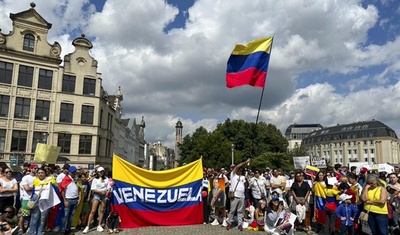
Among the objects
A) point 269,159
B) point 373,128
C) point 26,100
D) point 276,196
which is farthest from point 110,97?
point 373,128

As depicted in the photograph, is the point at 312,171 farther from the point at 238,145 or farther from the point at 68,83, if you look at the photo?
the point at 238,145

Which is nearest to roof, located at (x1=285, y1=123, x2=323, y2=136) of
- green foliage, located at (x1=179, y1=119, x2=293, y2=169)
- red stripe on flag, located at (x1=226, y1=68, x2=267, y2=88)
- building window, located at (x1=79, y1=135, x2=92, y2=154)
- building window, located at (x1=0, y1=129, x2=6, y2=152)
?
green foliage, located at (x1=179, y1=119, x2=293, y2=169)

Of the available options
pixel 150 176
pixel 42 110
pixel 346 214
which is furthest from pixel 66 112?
pixel 346 214

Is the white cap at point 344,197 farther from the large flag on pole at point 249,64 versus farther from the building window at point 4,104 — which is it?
the building window at point 4,104

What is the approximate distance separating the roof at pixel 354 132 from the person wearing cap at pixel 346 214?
12004 centimetres

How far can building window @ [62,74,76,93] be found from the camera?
38.1m

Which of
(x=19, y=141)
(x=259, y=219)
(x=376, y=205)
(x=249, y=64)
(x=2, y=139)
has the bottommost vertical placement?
(x=259, y=219)

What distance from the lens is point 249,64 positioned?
12.7 meters

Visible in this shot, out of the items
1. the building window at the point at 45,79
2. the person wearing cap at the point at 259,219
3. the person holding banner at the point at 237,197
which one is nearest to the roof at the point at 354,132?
the building window at the point at 45,79

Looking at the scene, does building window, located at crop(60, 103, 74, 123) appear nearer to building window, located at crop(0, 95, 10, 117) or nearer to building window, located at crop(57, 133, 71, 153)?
building window, located at crop(57, 133, 71, 153)

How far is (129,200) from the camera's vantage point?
1114cm

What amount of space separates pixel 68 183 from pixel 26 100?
29306 mm

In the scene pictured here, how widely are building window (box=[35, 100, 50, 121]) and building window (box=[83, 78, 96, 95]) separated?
15.0 feet

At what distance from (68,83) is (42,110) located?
4.24 metres
